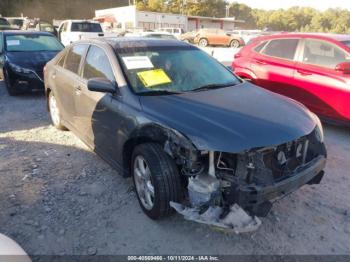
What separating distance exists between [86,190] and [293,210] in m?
2.20

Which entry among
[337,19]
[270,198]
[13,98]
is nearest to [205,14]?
[337,19]

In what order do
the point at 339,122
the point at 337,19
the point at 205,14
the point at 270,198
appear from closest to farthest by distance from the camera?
the point at 270,198, the point at 339,122, the point at 205,14, the point at 337,19

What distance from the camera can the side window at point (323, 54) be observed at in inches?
219

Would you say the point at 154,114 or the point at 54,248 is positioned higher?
the point at 154,114

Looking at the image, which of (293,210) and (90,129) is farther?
(90,129)

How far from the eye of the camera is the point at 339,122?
5426mm

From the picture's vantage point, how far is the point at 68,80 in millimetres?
4699

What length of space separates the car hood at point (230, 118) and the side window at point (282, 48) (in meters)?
2.89

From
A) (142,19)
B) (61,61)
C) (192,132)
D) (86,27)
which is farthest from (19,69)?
(142,19)

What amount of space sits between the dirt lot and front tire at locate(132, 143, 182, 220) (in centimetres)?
20

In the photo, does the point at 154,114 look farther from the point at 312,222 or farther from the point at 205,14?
the point at 205,14

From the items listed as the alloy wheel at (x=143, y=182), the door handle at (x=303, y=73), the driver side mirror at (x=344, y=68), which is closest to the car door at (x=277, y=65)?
the door handle at (x=303, y=73)

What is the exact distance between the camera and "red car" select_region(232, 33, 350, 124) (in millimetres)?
5383

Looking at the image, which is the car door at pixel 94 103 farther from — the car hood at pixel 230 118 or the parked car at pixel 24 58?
the parked car at pixel 24 58
